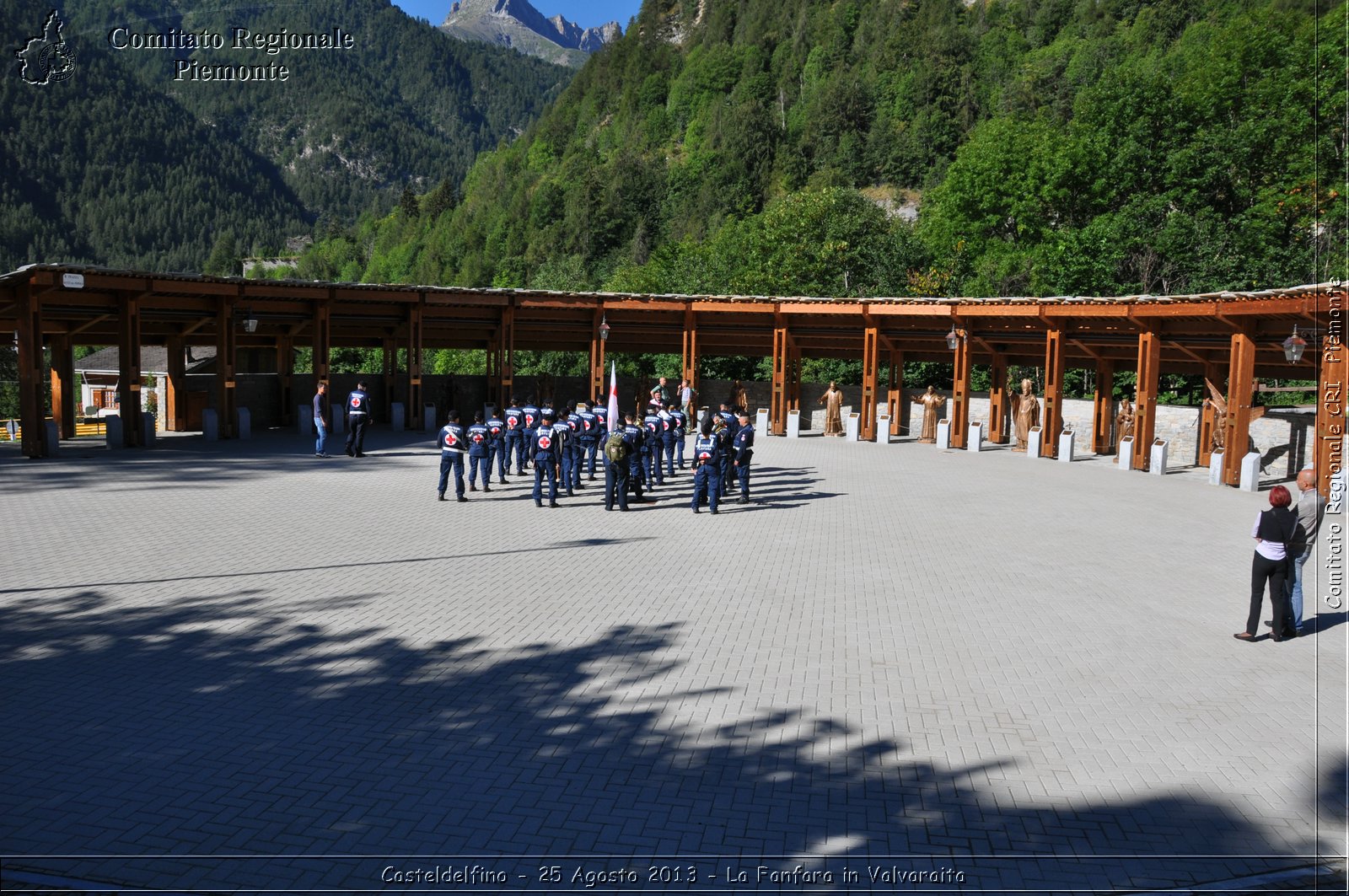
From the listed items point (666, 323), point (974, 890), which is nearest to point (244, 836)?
point (974, 890)

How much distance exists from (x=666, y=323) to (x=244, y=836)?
2782 cm

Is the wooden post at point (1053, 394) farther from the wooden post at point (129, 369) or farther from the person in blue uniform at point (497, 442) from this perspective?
the wooden post at point (129, 369)

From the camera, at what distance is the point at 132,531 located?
13070 mm

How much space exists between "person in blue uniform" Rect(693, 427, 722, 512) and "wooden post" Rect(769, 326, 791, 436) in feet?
46.2

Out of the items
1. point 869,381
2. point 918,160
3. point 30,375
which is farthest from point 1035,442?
point 918,160

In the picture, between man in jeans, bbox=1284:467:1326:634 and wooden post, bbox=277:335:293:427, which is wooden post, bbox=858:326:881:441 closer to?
wooden post, bbox=277:335:293:427

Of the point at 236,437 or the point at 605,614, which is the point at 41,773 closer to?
the point at 605,614

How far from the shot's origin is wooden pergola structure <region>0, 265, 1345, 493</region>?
19.7 meters

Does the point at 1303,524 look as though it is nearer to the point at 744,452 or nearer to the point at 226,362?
the point at 744,452

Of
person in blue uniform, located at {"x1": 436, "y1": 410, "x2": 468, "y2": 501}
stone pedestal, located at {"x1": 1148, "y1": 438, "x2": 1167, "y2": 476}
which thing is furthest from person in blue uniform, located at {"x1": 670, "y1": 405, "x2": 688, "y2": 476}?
stone pedestal, located at {"x1": 1148, "y1": 438, "x2": 1167, "y2": 476}

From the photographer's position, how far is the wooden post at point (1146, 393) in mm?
22625

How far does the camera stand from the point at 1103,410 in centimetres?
2661

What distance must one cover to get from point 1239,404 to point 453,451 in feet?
52.0

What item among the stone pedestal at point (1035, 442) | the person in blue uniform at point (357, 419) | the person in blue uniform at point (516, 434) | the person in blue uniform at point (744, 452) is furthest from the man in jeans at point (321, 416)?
the stone pedestal at point (1035, 442)
